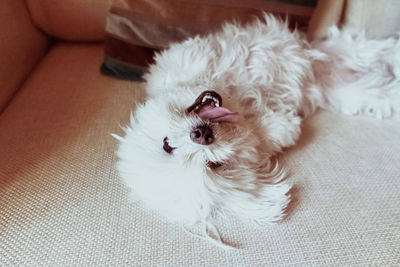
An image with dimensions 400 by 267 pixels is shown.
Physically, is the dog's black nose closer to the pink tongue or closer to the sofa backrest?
the pink tongue

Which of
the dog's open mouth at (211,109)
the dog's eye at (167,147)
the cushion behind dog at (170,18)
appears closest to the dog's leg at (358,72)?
the cushion behind dog at (170,18)

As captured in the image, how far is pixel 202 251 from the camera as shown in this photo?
609 mm

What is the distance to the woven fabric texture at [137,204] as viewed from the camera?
0.60 metres

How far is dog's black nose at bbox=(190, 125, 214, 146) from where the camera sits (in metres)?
0.62

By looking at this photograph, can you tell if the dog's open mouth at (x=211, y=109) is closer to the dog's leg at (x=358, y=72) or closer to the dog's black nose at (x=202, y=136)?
the dog's black nose at (x=202, y=136)

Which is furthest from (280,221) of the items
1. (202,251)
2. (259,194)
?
(202,251)

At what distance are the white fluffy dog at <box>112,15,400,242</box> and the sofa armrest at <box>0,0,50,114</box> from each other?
414 millimetres

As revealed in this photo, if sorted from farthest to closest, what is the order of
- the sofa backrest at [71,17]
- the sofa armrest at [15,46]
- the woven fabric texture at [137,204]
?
1. the sofa backrest at [71,17]
2. the sofa armrest at [15,46]
3. the woven fabric texture at [137,204]

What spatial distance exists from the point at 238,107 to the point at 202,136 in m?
0.21

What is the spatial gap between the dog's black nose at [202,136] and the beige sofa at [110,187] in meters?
0.18

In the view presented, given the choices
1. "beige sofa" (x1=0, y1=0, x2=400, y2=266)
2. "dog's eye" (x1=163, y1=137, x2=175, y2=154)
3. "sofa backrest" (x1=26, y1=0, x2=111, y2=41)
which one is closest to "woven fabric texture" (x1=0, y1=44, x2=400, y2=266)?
"beige sofa" (x1=0, y1=0, x2=400, y2=266)

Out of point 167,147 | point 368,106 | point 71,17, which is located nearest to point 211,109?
point 167,147

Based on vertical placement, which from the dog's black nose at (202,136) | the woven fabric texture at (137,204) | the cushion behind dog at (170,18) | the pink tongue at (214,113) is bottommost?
the woven fabric texture at (137,204)

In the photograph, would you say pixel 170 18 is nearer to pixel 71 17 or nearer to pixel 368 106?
pixel 71 17
